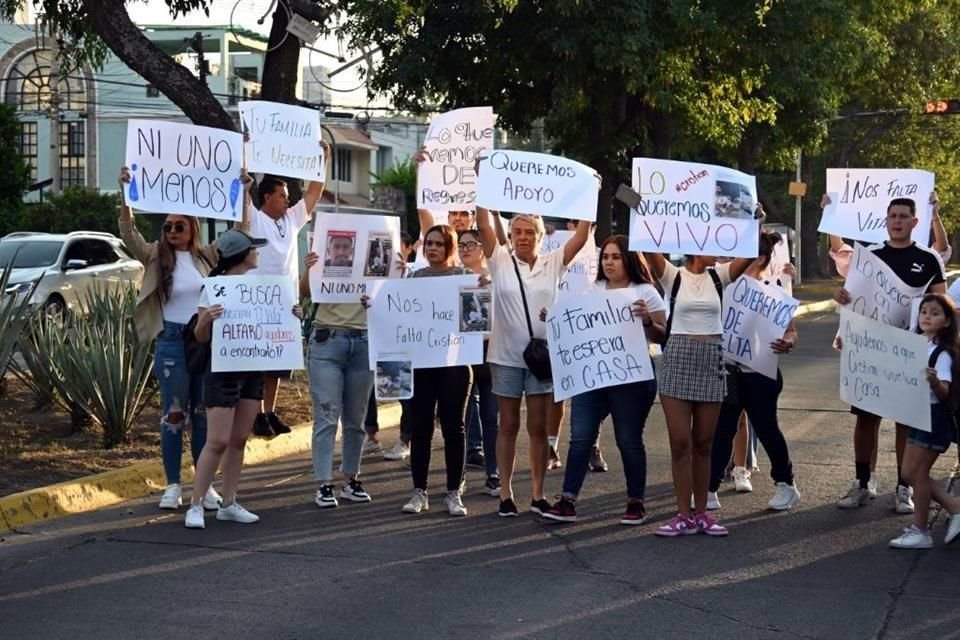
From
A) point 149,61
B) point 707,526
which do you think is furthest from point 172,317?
point 149,61

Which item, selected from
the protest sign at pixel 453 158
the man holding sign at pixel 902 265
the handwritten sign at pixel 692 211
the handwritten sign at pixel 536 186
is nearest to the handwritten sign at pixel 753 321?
the man holding sign at pixel 902 265

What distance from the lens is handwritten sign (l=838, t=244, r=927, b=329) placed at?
876 centimetres

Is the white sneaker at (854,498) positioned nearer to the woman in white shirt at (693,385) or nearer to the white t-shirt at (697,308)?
the woman in white shirt at (693,385)

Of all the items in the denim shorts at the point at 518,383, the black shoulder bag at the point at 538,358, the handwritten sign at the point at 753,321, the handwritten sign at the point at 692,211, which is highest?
the handwritten sign at the point at 692,211

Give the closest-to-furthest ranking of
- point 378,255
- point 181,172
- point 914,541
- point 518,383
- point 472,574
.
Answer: point 472,574 → point 914,541 → point 518,383 → point 181,172 → point 378,255

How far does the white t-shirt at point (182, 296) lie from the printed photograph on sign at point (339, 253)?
838 mm

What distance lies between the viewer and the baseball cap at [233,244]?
838 cm

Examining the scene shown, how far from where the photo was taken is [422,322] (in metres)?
8.96

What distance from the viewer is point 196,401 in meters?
8.77

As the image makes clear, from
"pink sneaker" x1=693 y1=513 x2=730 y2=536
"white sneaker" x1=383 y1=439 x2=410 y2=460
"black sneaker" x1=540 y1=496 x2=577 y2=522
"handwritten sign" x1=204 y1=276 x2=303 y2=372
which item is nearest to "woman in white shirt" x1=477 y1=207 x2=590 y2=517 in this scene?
"black sneaker" x1=540 y1=496 x2=577 y2=522

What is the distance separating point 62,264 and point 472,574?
17.8 m

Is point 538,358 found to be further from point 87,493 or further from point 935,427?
point 87,493

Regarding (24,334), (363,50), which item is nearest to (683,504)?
(24,334)

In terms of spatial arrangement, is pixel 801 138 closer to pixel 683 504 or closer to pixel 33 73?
pixel 683 504
